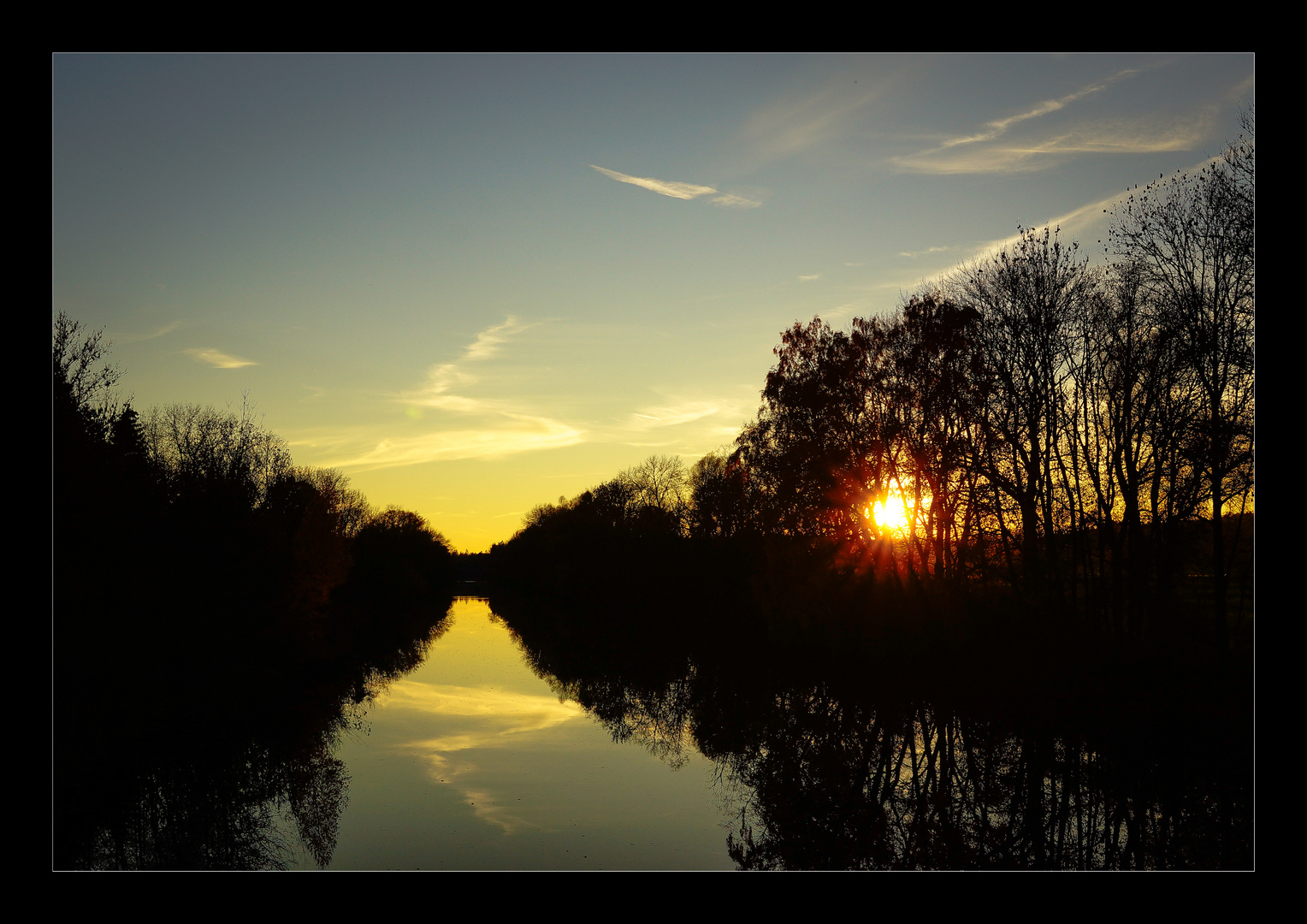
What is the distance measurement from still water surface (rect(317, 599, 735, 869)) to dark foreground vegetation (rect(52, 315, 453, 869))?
846 millimetres

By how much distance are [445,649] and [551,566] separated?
201 feet

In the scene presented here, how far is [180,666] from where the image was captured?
25.2 m

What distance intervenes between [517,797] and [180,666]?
16563mm

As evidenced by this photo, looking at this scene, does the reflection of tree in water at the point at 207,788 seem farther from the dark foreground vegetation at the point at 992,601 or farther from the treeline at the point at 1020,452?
the treeline at the point at 1020,452

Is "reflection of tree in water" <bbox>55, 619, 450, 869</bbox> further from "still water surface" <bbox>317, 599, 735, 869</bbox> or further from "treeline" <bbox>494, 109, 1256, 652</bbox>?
"treeline" <bbox>494, 109, 1256, 652</bbox>

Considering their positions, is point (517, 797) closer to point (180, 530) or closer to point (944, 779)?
point (944, 779)

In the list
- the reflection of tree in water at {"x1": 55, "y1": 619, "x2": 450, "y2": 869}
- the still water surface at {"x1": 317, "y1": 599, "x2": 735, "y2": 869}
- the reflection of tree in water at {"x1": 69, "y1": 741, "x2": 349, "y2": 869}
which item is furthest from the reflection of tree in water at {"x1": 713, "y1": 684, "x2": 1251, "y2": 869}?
the reflection of tree in water at {"x1": 55, "y1": 619, "x2": 450, "y2": 869}

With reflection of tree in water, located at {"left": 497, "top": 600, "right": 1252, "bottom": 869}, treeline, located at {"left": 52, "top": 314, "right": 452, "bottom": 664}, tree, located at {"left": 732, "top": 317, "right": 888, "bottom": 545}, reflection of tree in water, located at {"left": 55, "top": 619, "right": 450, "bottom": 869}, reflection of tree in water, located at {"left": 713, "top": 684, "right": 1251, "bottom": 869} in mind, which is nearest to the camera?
reflection of tree in water, located at {"left": 713, "top": 684, "right": 1251, "bottom": 869}

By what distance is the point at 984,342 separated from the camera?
3081 centimetres

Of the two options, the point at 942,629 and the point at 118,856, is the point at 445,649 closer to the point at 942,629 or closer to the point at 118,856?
the point at 942,629

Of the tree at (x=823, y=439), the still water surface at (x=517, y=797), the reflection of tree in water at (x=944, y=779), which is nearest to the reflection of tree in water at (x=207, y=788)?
the still water surface at (x=517, y=797)

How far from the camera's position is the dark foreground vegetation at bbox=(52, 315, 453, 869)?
12.8m
